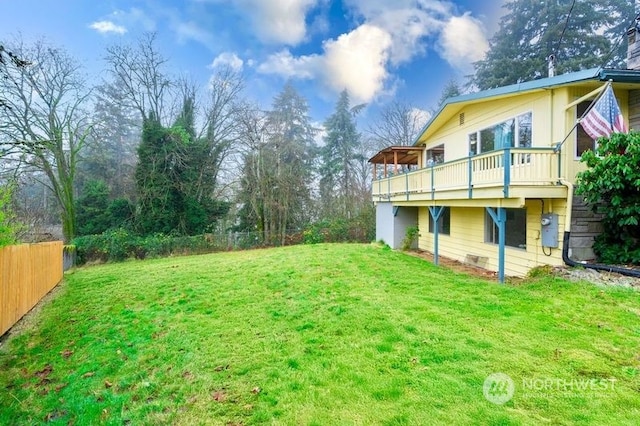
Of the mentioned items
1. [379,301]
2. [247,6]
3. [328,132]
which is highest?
[247,6]

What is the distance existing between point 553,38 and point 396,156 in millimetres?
16153

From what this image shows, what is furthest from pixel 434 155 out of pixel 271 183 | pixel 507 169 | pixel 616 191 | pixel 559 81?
pixel 271 183

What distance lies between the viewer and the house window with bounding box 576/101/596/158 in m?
7.38

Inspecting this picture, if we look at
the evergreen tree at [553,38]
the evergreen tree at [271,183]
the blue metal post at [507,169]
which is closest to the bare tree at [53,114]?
the evergreen tree at [271,183]

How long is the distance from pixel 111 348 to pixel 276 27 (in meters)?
16.9

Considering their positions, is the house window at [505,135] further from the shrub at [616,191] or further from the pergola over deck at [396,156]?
the pergola over deck at [396,156]

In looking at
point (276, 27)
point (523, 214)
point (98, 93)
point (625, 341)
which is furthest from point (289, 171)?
point (625, 341)

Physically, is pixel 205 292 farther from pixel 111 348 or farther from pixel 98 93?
pixel 98 93

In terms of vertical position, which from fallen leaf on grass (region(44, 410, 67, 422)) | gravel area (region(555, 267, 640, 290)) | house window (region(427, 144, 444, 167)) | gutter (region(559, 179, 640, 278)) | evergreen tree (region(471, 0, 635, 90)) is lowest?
fallen leaf on grass (region(44, 410, 67, 422))

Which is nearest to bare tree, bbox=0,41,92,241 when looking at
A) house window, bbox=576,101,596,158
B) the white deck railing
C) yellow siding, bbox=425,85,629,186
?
the white deck railing

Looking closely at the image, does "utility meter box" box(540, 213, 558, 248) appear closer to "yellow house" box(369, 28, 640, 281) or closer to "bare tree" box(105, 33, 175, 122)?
"yellow house" box(369, 28, 640, 281)

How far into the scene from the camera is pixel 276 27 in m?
16.7

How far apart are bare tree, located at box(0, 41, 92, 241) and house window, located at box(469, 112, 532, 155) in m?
18.8

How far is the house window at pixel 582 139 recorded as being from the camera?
24.2 ft
